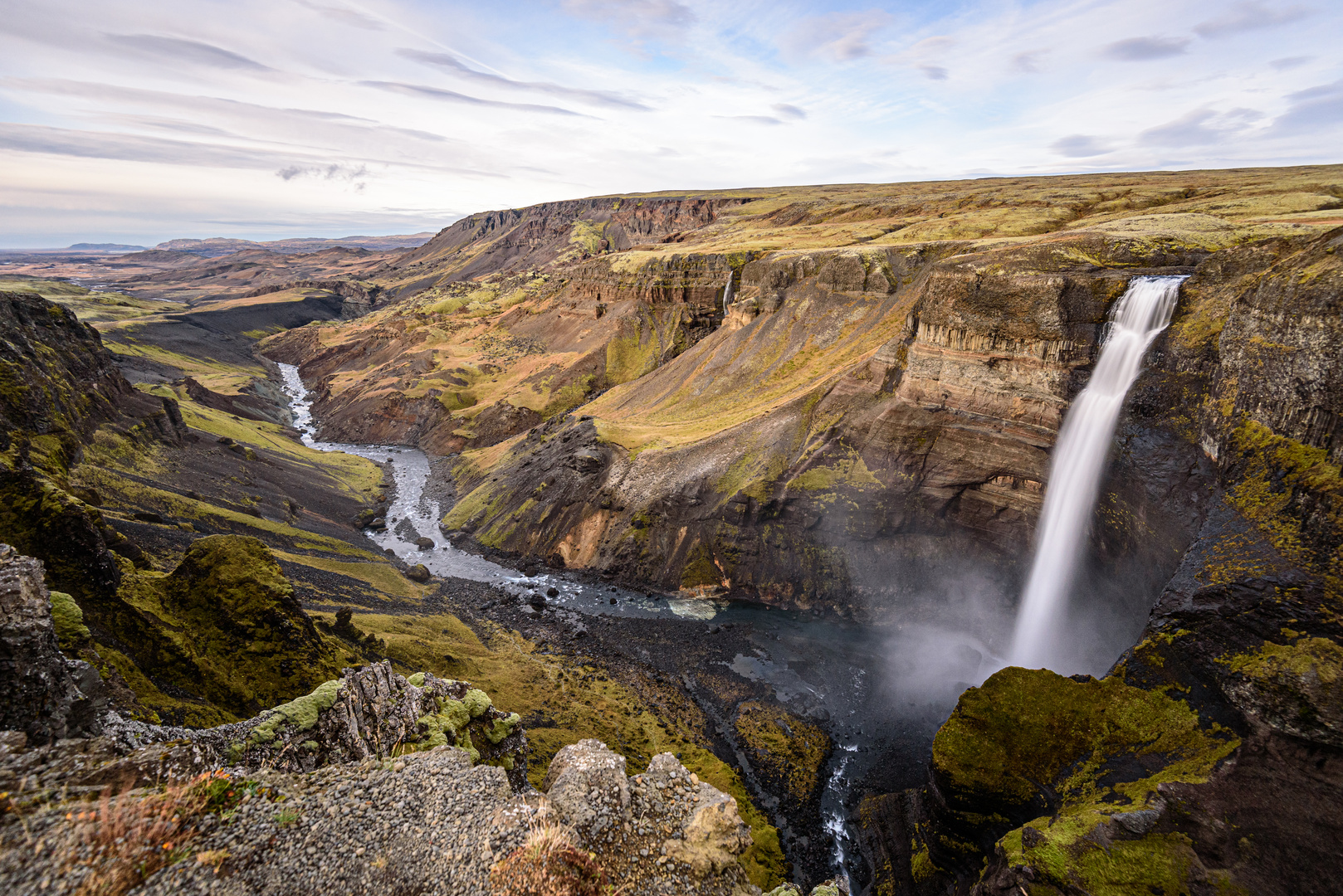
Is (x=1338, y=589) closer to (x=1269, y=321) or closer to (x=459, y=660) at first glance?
(x=1269, y=321)

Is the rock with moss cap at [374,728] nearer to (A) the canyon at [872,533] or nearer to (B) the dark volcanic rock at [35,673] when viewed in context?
(A) the canyon at [872,533]

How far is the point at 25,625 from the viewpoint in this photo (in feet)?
33.0

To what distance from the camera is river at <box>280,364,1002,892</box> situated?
26.1m

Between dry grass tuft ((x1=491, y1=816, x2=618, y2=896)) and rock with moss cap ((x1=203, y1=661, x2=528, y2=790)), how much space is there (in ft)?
12.4

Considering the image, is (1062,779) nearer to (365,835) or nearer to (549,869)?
(549,869)

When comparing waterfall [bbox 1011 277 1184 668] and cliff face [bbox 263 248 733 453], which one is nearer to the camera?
waterfall [bbox 1011 277 1184 668]

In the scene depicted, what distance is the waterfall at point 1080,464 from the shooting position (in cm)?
2858

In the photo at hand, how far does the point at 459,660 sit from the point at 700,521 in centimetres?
1951

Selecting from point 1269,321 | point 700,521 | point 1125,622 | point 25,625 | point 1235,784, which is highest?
point 1269,321

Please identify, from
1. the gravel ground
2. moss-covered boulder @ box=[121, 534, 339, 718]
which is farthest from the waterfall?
moss-covered boulder @ box=[121, 534, 339, 718]

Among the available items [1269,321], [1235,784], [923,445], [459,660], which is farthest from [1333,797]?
[459,660]

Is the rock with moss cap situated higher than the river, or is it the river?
the rock with moss cap

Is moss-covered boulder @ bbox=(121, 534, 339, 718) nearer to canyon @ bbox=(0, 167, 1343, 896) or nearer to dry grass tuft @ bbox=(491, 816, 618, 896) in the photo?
A: canyon @ bbox=(0, 167, 1343, 896)

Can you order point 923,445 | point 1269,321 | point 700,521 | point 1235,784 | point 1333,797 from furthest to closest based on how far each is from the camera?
1. point 700,521
2. point 923,445
3. point 1269,321
4. point 1235,784
5. point 1333,797
